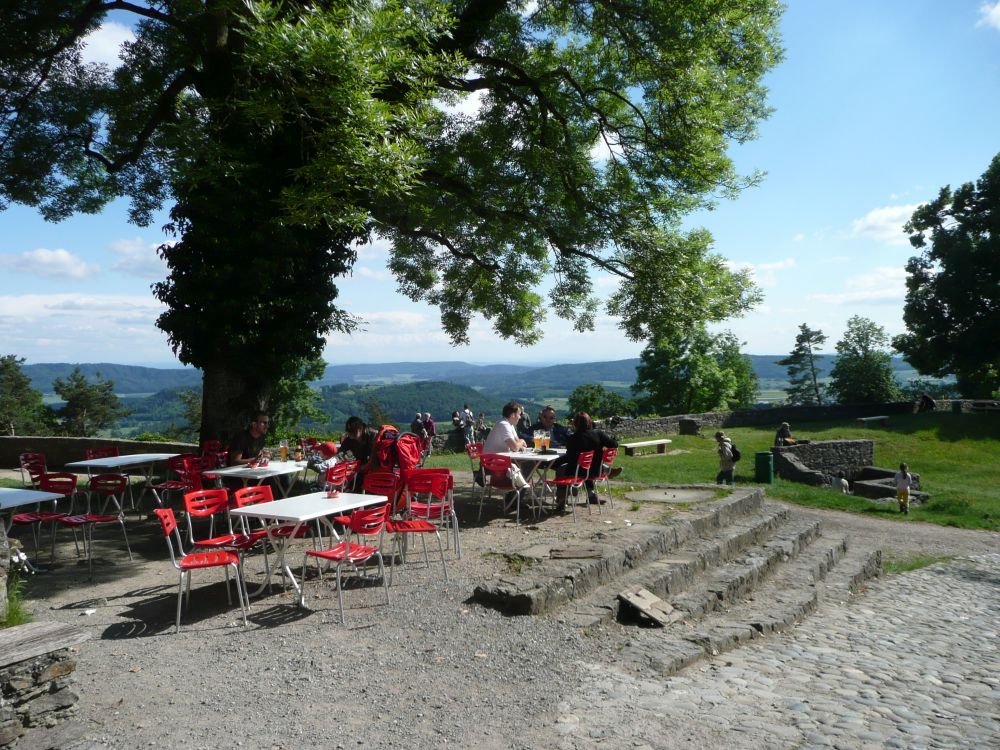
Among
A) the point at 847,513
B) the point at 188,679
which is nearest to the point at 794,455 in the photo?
the point at 847,513

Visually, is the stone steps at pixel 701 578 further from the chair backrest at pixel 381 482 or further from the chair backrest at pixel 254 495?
the chair backrest at pixel 254 495

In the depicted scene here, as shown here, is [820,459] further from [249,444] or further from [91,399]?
[91,399]

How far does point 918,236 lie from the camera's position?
112 feet

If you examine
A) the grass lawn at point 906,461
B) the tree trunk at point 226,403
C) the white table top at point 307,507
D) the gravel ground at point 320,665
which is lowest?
the grass lawn at point 906,461

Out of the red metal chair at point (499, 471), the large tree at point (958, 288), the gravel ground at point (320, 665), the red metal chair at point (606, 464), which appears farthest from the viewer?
the large tree at point (958, 288)

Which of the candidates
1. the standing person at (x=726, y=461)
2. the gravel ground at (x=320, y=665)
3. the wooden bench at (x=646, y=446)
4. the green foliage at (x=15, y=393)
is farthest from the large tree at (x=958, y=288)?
the green foliage at (x=15, y=393)

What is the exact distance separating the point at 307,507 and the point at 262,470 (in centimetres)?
251

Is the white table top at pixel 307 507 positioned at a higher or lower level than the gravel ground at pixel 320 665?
higher

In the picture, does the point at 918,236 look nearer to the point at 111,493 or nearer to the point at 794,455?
the point at 794,455

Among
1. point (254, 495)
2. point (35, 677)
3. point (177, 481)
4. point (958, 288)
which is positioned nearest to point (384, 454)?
point (254, 495)

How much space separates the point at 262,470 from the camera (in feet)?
25.2

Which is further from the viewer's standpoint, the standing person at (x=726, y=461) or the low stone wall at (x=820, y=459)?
the low stone wall at (x=820, y=459)

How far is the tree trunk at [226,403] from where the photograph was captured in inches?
375

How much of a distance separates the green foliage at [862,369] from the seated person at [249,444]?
46.4 metres
